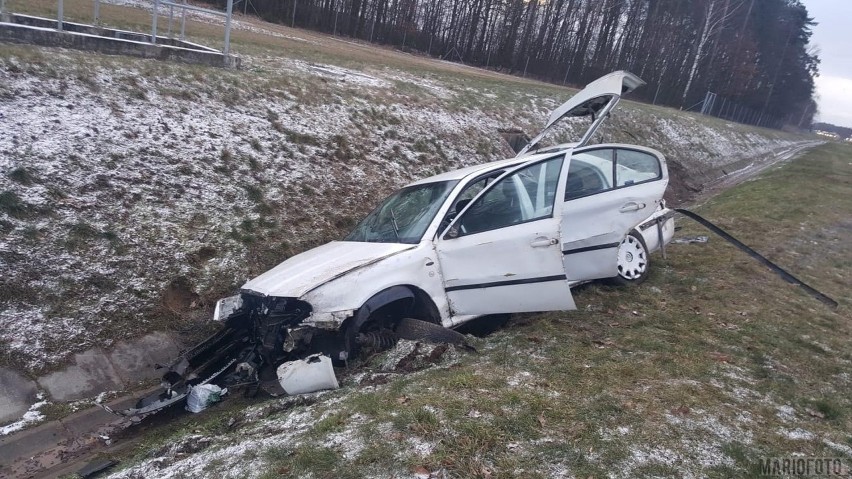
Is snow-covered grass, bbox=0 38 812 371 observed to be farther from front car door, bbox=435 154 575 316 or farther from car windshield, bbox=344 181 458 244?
front car door, bbox=435 154 575 316

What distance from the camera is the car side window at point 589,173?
615 cm

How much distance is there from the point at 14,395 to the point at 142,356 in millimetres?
1077

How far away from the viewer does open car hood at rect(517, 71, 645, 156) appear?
6699mm

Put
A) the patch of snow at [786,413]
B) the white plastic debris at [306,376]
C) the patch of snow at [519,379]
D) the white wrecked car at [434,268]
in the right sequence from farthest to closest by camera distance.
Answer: the white wrecked car at [434,268]
the white plastic debris at [306,376]
the patch of snow at [519,379]
the patch of snow at [786,413]

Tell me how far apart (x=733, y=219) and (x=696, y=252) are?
3.02 m

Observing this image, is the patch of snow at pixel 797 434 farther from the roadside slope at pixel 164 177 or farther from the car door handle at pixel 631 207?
the roadside slope at pixel 164 177

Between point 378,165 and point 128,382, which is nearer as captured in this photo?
point 128,382

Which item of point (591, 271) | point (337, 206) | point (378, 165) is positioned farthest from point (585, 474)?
point (378, 165)

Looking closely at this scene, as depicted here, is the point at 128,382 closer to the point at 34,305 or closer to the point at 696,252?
the point at 34,305

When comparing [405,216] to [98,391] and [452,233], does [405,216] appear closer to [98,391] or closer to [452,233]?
[452,233]

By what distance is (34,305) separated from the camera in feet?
18.0

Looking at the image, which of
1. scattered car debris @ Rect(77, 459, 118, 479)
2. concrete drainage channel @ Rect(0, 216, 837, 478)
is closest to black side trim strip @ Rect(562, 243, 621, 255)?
concrete drainage channel @ Rect(0, 216, 837, 478)

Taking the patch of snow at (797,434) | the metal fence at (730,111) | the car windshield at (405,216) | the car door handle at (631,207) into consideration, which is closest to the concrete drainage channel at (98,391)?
the car windshield at (405,216)

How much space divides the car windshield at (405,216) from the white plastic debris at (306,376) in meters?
1.33
